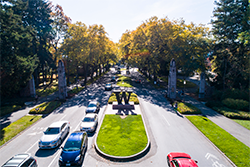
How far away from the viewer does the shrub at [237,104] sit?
24.2 metres

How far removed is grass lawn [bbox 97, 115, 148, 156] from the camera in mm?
13547

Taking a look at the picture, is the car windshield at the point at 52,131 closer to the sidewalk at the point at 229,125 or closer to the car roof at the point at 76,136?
the car roof at the point at 76,136

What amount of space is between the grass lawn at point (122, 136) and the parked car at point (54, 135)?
12.2 feet

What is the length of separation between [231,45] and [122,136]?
2982cm

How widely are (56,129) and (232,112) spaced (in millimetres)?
24592

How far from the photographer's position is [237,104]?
80.9ft

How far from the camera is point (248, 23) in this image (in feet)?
89.9

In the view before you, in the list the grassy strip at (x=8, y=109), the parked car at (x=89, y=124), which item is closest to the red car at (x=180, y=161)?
the parked car at (x=89, y=124)

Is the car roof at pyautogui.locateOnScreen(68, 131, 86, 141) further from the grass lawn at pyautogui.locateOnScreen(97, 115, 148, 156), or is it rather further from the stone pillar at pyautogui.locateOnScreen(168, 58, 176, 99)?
the stone pillar at pyautogui.locateOnScreen(168, 58, 176, 99)

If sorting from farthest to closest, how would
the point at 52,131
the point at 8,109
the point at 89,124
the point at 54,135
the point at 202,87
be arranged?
the point at 202,87 → the point at 8,109 → the point at 89,124 → the point at 52,131 → the point at 54,135

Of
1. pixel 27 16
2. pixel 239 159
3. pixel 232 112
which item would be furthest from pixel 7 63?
pixel 232 112

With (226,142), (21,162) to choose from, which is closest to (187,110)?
(226,142)

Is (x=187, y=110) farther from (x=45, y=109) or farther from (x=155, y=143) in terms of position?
(x=45, y=109)

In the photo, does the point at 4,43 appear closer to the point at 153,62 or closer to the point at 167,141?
the point at 167,141
